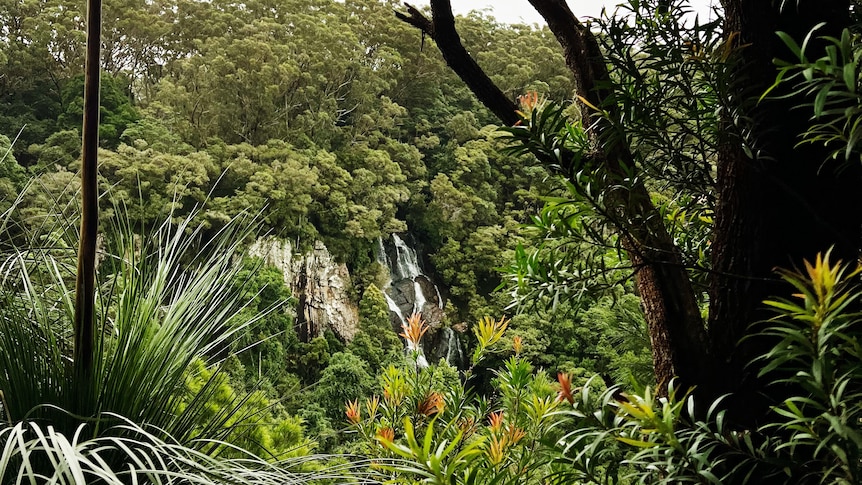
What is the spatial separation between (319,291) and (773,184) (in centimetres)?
A: 1080

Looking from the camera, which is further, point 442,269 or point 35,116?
point 442,269

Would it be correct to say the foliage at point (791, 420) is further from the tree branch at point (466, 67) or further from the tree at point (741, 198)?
the tree branch at point (466, 67)

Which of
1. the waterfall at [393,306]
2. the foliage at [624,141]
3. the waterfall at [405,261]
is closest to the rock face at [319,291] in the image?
the waterfall at [393,306]

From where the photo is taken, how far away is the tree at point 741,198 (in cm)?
58

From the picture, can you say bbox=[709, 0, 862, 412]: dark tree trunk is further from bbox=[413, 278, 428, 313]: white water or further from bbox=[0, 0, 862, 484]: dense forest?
bbox=[413, 278, 428, 313]: white water

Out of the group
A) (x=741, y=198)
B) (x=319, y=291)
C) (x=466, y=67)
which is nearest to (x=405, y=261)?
(x=319, y=291)

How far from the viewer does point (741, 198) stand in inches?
23.9

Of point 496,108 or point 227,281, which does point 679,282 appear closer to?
point 496,108

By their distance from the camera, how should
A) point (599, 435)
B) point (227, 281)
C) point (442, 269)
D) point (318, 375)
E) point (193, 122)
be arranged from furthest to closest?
1. point (442, 269)
2. point (193, 122)
3. point (318, 375)
4. point (227, 281)
5. point (599, 435)

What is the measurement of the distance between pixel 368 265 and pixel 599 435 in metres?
11.4

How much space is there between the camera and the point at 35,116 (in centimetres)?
1027

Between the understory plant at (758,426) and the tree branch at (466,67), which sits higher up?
the tree branch at (466,67)

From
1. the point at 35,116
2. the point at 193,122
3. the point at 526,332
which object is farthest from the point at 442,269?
the point at 35,116

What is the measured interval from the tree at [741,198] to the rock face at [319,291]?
10.1 meters
